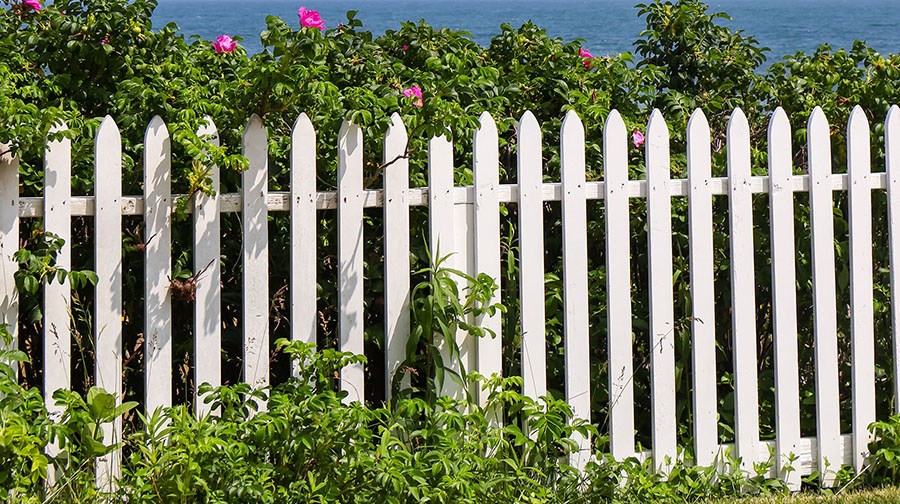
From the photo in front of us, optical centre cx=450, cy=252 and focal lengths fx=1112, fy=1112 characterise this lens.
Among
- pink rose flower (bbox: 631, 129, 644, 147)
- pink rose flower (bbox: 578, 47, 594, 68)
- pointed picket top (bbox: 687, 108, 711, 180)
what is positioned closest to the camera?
pointed picket top (bbox: 687, 108, 711, 180)

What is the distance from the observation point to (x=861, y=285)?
3.96 meters

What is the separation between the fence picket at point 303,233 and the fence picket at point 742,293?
1409 millimetres

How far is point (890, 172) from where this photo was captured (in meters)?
3.94

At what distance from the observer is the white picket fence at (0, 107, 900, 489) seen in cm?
338

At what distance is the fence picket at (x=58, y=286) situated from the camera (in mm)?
3289

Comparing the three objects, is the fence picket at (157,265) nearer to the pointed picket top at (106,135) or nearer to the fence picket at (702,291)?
the pointed picket top at (106,135)

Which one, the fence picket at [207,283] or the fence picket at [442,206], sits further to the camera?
the fence picket at [442,206]

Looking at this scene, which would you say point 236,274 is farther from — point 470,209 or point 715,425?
point 715,425

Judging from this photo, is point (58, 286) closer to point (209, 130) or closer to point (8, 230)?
point (8, 230)

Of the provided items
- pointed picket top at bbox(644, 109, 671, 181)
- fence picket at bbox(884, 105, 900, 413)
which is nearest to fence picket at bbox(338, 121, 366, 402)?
pointed picket top at bbox(644, 109, 671, 181)

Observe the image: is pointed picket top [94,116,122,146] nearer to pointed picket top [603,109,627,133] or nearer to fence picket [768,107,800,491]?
pointed picket top [603,109,627,133]

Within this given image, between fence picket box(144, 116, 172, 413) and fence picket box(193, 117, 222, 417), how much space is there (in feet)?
0.27

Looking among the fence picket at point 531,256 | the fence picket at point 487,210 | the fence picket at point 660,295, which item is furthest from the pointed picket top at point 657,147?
the fence picket at point 487,210

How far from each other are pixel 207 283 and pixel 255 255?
0.17 m
